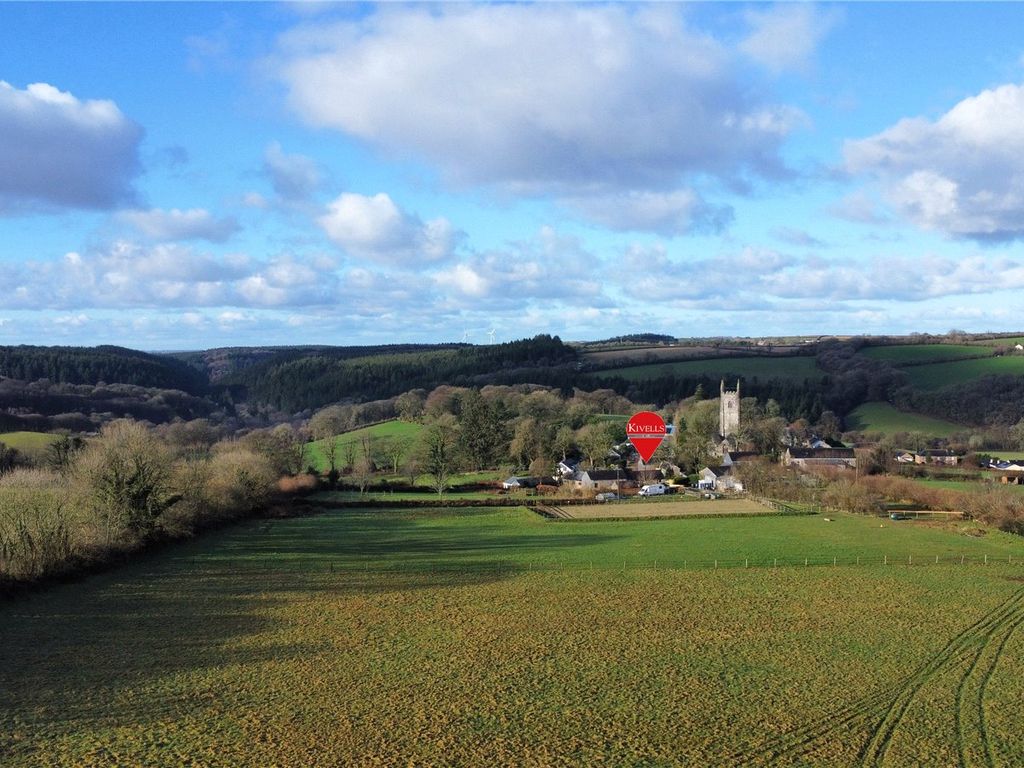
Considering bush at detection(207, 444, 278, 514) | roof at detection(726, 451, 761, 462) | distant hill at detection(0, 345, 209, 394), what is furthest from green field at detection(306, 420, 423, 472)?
distant hill at detection(0, 345, 209, 394)

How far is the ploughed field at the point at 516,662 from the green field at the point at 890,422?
7582 centimetres

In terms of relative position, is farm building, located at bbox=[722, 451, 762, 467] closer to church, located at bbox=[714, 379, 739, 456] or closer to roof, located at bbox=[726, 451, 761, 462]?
roof, located at bbox=[726, 451, 761, 462]

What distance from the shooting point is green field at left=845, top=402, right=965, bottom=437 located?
11919cm

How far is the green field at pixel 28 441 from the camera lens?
71500mm

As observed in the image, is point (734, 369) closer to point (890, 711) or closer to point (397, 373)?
point (397, 373)

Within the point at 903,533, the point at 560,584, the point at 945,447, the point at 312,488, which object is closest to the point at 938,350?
the point at 945,447

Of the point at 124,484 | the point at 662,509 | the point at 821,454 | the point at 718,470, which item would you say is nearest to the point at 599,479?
the point at 718,470

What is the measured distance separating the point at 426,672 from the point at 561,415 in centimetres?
10001

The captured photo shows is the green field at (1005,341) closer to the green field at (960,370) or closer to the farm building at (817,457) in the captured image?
the green field at (960,370)

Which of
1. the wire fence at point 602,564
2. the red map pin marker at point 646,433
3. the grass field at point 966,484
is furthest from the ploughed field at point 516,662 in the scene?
the grass field at point 966,484

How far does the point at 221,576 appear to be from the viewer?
4172 cm

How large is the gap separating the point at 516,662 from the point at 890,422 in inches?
4412

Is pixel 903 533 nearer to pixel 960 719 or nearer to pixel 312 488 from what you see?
pixel 960 719

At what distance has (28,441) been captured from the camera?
7681cm
